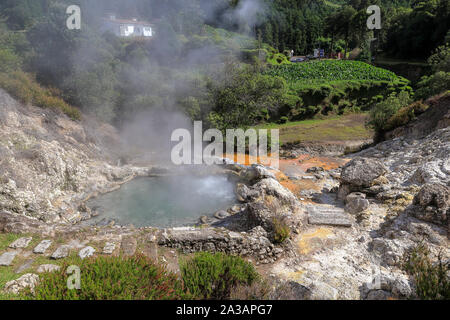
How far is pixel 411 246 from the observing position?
614 cm

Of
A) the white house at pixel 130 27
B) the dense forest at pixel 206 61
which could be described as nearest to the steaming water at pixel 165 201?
the dense forest at pixel 206 61

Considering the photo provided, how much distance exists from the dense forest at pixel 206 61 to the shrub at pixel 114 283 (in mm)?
13082

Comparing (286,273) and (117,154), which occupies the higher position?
(117,154)

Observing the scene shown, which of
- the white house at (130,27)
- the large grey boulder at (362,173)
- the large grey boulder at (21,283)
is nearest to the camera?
the large grey boulder at (21,283)

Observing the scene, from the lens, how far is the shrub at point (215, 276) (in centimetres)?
433

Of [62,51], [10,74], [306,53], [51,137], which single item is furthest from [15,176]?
[306,53]

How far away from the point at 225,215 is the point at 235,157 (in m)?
7.23

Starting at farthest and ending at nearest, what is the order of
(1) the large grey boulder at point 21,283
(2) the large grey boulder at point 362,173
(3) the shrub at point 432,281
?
(2) the large grey boulder at point 362,173 → (1) the large grey boulder at point 21,283 → (3) the shrub at point 432,281

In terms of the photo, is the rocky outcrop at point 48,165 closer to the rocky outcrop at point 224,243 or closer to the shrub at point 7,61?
the shrub at point 7,61

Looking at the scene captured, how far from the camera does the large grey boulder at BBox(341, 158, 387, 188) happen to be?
9492 millimetres

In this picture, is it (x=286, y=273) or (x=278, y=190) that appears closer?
(x=286, y=273)

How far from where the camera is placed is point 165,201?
37.5 feet

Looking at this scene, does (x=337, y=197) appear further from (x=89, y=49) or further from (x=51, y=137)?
(x=89, y=49)

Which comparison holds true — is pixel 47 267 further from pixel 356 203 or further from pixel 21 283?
pixel 356 203
